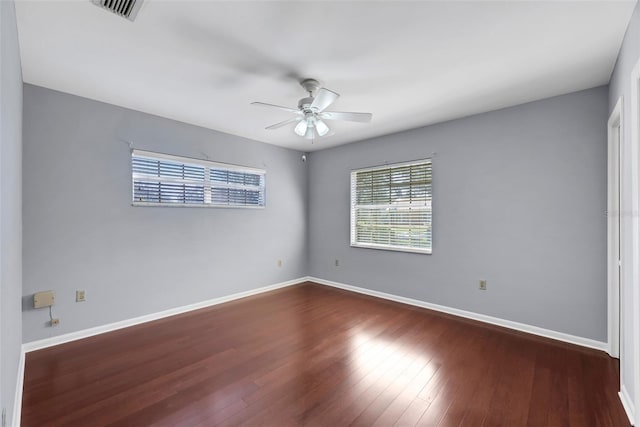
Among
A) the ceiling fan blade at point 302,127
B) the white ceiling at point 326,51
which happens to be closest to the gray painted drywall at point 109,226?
the white ceiling at point 326,51

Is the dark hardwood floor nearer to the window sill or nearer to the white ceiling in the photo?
the window sill

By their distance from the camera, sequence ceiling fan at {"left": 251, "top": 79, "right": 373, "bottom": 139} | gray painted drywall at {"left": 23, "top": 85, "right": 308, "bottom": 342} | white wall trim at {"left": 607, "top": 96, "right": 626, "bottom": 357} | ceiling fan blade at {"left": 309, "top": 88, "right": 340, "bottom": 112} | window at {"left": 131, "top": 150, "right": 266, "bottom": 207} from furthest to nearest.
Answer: window at {"left": 131, "top": 150, "right": 266, "bottom": 207}, gray painted drywall at {"left": 23, "top": 85, "right": 308, "bottom": 342}, white wall trim at {"left": 607, "top": 96, "right": 626, "bottom": 357}, ceiling fan at {"left": 251, "top": 79, "right": 373, "bottom": 139}, ceiling fan blade at {"left": 309, "top": 88, "right": 340, "bottom": 112}

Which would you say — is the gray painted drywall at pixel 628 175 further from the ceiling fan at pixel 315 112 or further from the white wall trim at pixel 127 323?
the white wall trim at pixel 127 323

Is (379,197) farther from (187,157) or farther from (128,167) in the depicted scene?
(128,167)

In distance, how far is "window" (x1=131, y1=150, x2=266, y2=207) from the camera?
11.3ft

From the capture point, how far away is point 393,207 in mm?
4402

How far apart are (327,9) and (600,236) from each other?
3.22 metres

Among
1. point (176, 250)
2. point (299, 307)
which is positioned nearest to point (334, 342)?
point (299, 307)

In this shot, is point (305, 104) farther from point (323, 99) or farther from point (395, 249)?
point (395, 249)

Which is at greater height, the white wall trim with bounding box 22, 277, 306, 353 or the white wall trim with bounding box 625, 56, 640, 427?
the white wall trim with bounding box 625, 56, 640, 427

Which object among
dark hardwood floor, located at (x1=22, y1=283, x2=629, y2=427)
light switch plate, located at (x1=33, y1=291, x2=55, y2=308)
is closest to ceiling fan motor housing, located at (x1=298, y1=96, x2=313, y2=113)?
dark hardwood floor, located at (x1=22, y1=283, x2=629, y2=427)

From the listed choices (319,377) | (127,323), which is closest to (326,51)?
(319,377)

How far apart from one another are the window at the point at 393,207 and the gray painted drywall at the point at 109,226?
189cm

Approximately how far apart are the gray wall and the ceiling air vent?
3465 millimetres
